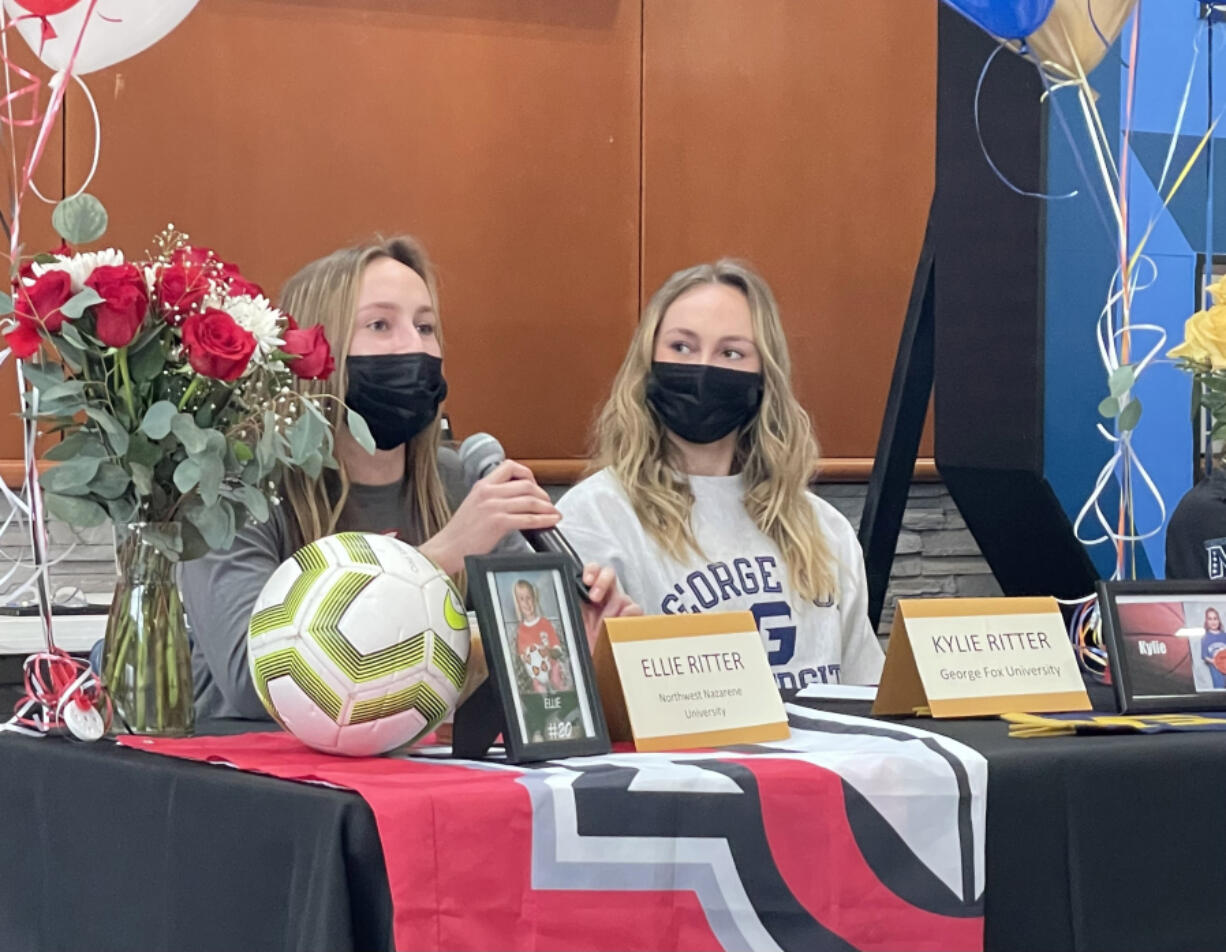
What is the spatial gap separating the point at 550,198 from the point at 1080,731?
2300mm

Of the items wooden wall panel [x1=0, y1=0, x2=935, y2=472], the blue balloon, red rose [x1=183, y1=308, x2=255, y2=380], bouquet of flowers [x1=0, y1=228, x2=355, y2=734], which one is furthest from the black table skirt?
the blue balloon

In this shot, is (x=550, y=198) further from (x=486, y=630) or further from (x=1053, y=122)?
(x=486, y=630)

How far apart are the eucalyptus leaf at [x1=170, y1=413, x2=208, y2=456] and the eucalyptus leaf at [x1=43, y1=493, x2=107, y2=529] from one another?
4.5 inches

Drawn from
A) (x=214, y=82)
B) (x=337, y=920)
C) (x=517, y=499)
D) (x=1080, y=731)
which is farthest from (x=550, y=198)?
(x=337, y=920)

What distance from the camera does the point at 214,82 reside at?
333 centimetres

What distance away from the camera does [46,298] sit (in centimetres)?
146

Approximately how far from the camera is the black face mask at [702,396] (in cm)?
241

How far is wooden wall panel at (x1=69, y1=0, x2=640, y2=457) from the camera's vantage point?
3.31m

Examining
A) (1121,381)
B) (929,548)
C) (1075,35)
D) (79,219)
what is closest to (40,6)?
(79,219)

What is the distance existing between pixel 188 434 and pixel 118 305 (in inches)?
5.2

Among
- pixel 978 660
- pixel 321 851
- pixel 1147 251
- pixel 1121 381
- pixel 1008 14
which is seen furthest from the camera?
pixel 1147 251

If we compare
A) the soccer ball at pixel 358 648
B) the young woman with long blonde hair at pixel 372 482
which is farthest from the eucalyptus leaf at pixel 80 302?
the young woman with long blonde hair at pixel 372 482

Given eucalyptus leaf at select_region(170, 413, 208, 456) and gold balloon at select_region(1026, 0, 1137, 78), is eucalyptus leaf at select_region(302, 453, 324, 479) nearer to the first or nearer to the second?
eucalyptus leaf at select_region(170, 413, 208, 456)

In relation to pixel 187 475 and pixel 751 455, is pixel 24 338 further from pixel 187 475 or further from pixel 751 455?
pixel 751 455
